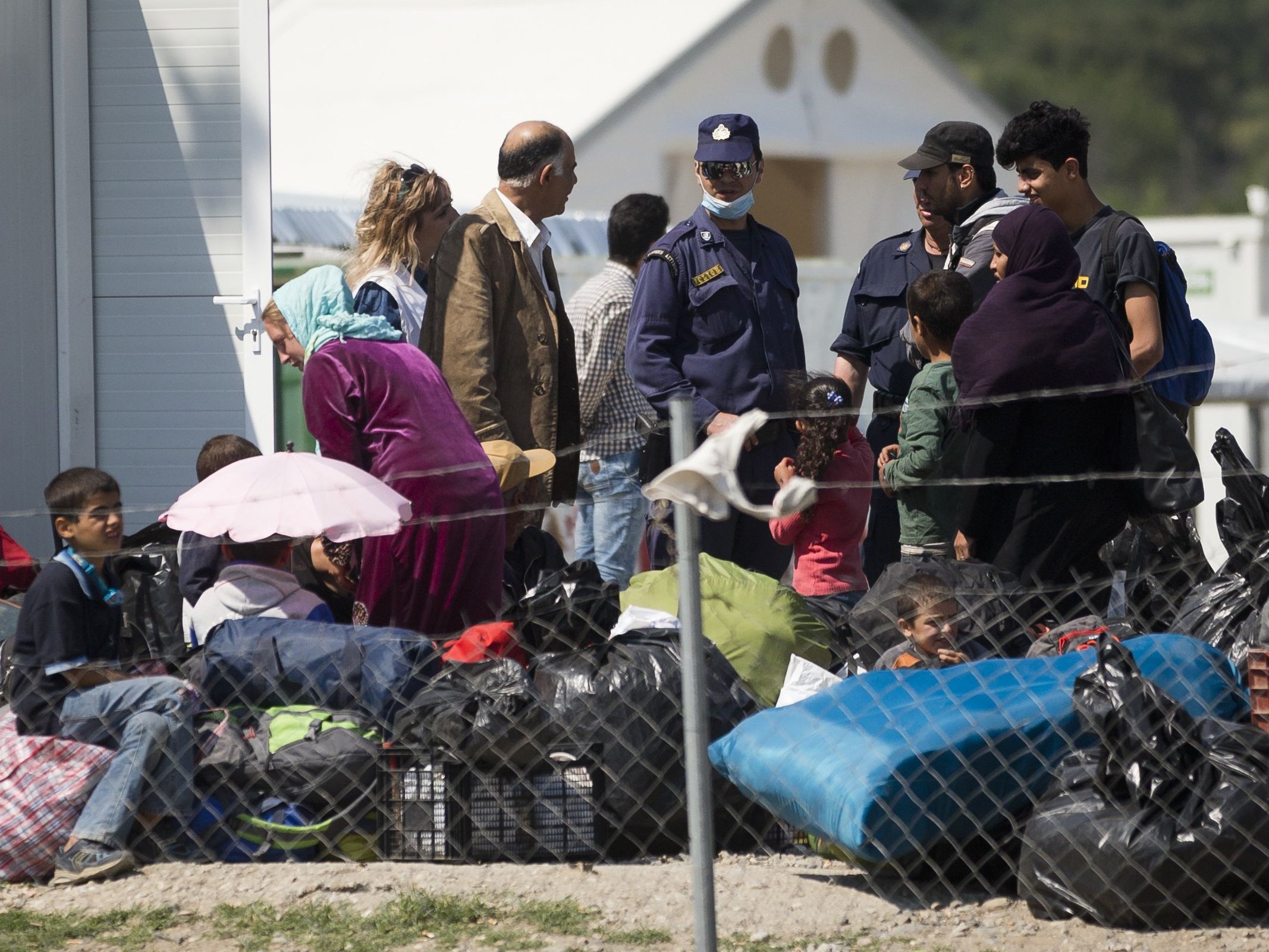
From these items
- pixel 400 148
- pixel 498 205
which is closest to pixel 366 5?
pixel 400 148

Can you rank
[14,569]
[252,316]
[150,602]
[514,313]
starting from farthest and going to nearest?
[252,316] < [14,569] < [514,313] < [150,602]

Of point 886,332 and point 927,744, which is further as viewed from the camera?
point 886,332

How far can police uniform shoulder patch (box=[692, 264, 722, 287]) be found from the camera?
17.1 feet

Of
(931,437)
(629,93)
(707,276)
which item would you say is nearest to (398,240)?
(707,276)

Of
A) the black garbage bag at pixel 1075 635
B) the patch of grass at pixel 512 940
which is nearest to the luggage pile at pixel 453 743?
the patch of grass at pixel 512 940

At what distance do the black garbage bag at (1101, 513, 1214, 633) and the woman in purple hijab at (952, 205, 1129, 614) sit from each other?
231 mm

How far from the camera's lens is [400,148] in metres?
13.0

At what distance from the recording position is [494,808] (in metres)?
3.89

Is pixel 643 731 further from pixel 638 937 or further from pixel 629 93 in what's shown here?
pixel 629 93

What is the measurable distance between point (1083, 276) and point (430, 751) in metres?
2.27

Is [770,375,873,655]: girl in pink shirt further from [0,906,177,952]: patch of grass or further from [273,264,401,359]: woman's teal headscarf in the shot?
[0,906,177,952]: patch of grass

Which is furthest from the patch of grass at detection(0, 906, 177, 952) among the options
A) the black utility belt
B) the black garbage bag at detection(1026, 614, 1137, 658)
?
the black utility belt

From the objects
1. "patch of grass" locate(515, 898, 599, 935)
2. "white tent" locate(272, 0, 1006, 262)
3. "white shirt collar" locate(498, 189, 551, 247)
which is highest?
"white tent" locate(272, 0, 1006, 262)

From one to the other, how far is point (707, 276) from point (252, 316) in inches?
99.0
